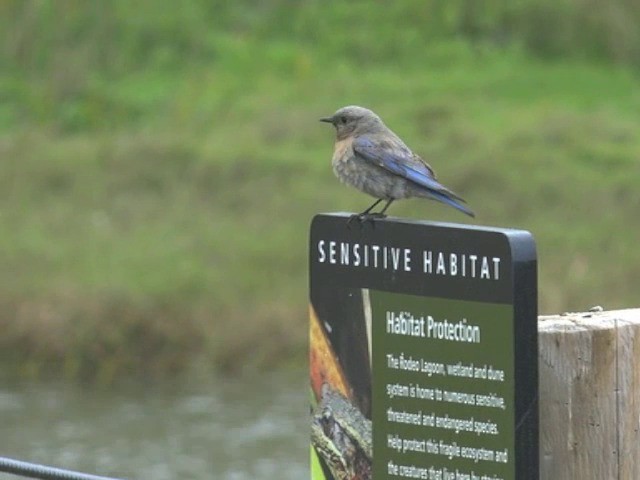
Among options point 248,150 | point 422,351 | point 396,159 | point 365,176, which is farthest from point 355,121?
point 248,150

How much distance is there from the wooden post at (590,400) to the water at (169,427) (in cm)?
973

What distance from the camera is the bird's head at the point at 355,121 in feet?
18.2

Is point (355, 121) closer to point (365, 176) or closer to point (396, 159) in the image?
point (365, 176)

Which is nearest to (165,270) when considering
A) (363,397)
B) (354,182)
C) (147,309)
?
(147,309)

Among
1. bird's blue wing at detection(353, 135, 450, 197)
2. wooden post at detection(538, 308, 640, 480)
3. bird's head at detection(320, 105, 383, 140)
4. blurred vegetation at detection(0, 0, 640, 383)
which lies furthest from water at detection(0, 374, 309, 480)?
wooden post at detection(538, 308, 640, 480)

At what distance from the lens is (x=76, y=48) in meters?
23.7

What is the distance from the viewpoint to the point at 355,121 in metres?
5.66

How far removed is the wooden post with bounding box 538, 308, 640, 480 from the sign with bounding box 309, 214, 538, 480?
0.14 metres

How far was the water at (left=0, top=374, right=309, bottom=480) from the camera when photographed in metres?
13.4

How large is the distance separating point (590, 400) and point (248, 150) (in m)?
15.8

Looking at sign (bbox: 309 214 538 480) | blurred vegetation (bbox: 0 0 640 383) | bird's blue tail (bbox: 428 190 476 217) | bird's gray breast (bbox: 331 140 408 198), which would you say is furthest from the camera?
blurred vegetation (bbox: 0 0 640 383)

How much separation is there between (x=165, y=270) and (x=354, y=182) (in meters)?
10.7

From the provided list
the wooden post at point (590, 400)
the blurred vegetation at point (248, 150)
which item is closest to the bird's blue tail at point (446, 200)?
the wooden post at point (590, 400)

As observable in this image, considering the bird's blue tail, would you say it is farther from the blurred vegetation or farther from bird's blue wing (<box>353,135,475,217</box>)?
the blurred vegetation
